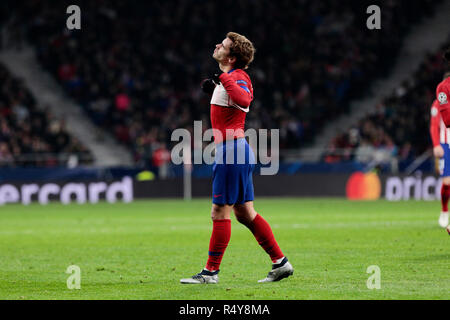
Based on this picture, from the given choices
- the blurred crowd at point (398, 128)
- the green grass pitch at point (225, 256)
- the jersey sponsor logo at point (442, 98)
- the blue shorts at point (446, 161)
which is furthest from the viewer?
the blurred crowd at point (398, 128)

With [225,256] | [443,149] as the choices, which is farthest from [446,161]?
[225,256]

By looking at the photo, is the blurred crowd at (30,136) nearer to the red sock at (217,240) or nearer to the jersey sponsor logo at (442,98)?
the jersey sponsor logo at (442,98)

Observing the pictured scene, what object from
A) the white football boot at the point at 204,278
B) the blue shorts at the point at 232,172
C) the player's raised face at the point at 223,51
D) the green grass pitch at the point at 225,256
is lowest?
the green grass pitch at the point at 225,256

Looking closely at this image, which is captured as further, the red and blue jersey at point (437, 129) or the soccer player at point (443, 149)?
the red and blue jersey at point (437, 129)

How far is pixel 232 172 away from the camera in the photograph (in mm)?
8141

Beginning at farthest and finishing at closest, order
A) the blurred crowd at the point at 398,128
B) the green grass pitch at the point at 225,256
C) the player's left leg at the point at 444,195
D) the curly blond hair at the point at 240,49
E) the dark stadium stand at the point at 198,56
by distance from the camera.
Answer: the dark stadium stand at the point at 198,56
the blurred crowd at the point at 398,128
the player's left leg at the point at 444,195
the curly blond hair at the point at 240,49
the green grass pitch at the point at 225,256

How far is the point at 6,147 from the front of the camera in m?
29.0

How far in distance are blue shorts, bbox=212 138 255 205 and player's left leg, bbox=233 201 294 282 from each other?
117 mm

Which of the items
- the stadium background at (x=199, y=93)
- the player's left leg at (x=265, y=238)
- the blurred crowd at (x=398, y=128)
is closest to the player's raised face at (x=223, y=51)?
the player's left leg at (x=265, y=238)

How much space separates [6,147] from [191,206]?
8.56 metres

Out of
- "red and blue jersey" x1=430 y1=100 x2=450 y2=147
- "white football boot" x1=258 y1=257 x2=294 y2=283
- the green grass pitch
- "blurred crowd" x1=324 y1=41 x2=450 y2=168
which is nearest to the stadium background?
"blurred crowd" x1=324 y1=41 x2=450 y2=168

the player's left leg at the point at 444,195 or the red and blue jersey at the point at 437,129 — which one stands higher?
the red and blue jersey at the point at 437,129

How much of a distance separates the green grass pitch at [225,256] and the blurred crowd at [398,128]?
6655 mm

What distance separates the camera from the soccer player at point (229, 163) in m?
8.14
